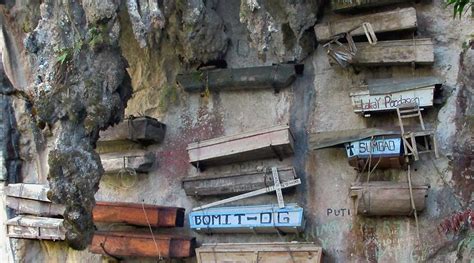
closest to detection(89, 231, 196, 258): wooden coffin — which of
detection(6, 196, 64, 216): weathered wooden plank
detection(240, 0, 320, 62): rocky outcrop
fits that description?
detection(6, 196, 64, 216): weathered wooden plank

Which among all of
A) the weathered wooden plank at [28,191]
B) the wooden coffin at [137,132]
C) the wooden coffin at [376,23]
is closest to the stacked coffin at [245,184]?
the wooden coffin at [137,132]

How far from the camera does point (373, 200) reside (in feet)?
20.2

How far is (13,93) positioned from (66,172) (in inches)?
67.9

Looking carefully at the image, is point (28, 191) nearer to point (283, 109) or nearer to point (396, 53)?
point (283, 109)

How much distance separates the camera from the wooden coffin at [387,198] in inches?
239

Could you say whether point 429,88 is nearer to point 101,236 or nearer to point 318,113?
point 318,113

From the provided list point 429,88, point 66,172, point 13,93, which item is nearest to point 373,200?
point 429,88

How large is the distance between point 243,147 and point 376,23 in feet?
5.46

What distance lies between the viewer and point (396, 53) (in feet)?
20.9

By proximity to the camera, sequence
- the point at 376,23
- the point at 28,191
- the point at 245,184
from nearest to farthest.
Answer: the point at 376,23 < the point at 245,184 < the point at 28,191

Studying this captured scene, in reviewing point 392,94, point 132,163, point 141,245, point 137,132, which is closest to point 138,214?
point 141,245

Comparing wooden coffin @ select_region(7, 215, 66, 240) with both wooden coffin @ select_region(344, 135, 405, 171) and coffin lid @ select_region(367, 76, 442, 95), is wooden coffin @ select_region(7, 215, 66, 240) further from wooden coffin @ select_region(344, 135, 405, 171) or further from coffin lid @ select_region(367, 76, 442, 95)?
coffin lid @ select_region(367, 76, 442, 95)

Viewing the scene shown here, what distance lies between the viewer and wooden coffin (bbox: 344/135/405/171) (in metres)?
6.20

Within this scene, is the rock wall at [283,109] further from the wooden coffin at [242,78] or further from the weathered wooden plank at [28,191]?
the weathered wooden plank at [28,191]
